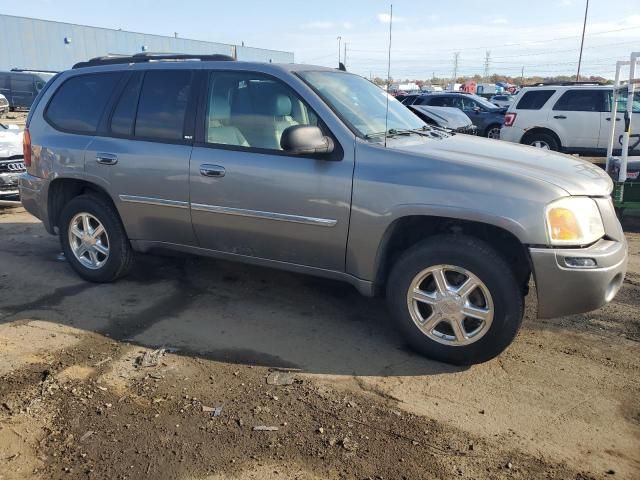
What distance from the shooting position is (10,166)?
310 inches

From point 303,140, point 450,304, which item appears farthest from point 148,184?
point 450,304

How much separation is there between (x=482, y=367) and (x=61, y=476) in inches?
97.2

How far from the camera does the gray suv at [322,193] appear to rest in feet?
10.9

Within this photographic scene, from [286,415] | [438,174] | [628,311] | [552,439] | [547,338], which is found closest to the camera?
[552,439]

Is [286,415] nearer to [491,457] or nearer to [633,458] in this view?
[491,457]

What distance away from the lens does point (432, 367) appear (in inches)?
141

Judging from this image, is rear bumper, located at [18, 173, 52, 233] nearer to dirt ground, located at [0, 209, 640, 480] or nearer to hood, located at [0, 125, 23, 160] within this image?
dirt ground, located at [0, 209, 640, 480]

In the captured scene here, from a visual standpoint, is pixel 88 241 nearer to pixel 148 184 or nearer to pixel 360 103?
pixel 148 184

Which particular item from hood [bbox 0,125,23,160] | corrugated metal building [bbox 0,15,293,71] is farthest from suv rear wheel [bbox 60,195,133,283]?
corrugated metal building [bbox 0,15,293,71]

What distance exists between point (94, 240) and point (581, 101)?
10781mm

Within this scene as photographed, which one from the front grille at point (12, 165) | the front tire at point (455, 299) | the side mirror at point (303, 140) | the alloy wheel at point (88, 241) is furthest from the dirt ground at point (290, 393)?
the front grille at point (12, 165)

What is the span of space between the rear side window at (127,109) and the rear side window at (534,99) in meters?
9.99

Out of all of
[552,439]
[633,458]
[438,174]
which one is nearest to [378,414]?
[552,439]

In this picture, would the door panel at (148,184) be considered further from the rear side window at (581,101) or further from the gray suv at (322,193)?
the rear side window at (581,101)
